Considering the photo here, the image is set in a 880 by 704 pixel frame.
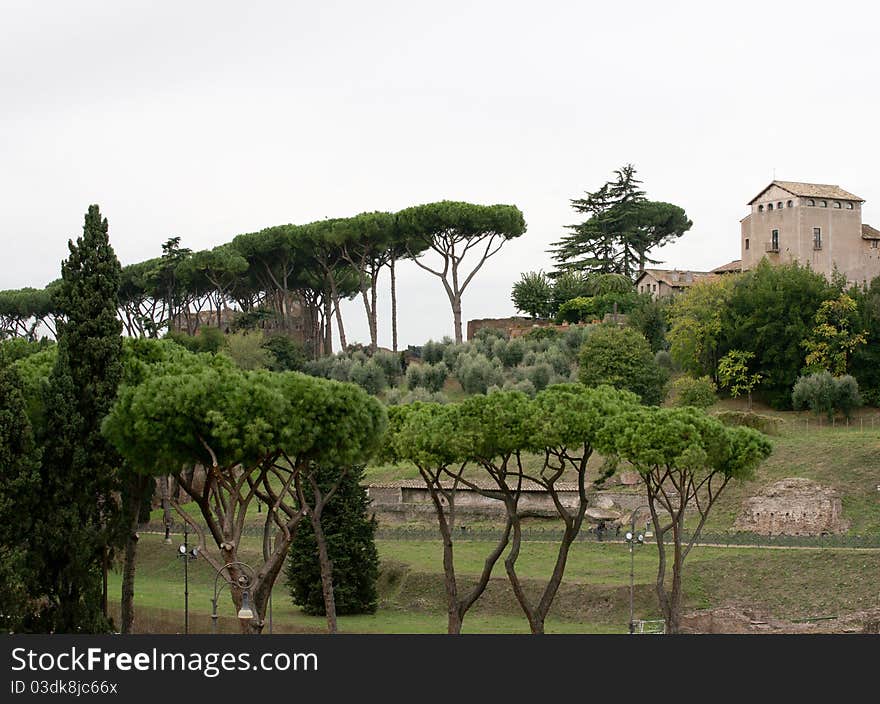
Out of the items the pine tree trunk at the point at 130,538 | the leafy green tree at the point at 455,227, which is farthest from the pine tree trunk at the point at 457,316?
the pine tree trunk at the point at 130,538

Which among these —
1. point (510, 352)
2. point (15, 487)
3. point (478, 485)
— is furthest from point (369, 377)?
point (15, 487)

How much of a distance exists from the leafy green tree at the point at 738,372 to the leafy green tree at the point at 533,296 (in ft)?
87.8

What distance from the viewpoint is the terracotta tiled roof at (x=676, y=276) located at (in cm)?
9731

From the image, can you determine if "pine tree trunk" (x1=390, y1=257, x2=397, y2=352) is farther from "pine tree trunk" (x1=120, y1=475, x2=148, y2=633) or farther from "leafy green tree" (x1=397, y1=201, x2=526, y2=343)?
"pine tree trunk" (x1=120, y1=475, x2=148, y2=633)

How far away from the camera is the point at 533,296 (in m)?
A: 99.0

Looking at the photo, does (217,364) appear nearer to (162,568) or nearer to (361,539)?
(361,539)

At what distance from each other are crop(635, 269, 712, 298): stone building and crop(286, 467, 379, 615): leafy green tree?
51314 mm

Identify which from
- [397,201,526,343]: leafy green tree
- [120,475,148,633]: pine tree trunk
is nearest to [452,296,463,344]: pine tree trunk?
[397,201,526,343]: leafy green tree

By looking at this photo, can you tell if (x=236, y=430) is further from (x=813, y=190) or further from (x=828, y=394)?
(x=813, y=190)

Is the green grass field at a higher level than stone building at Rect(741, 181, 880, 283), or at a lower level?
lower

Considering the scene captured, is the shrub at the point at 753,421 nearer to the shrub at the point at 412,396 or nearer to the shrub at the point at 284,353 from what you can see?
the shrub at the point at 412,396

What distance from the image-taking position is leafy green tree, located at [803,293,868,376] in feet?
233

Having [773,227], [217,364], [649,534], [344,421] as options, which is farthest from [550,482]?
[773,227]

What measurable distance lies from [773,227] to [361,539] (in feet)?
169
